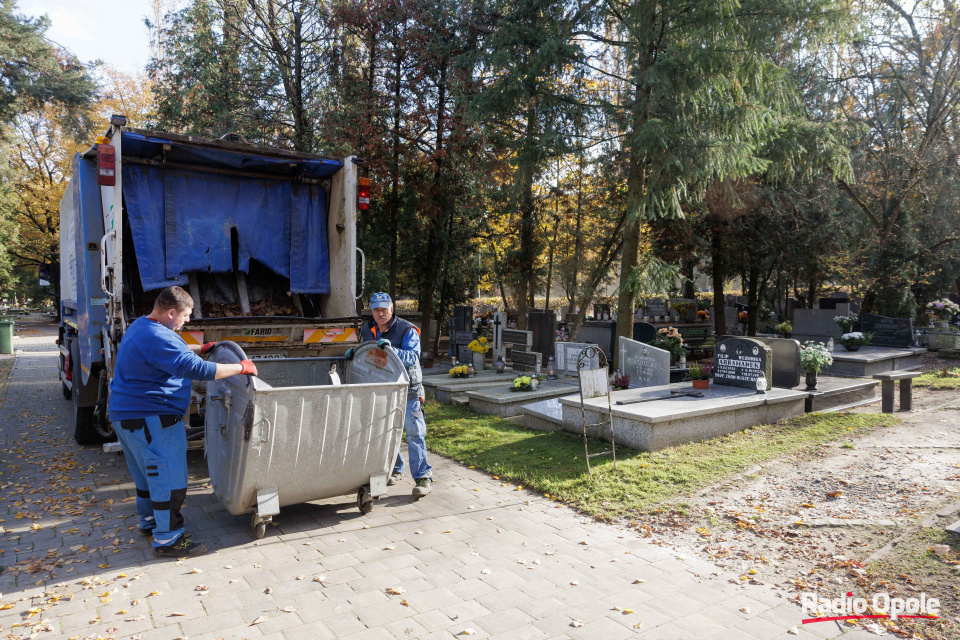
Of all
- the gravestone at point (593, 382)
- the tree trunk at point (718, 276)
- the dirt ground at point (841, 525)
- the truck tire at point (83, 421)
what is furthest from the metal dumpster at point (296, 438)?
the tree trunk at point (718, 276)

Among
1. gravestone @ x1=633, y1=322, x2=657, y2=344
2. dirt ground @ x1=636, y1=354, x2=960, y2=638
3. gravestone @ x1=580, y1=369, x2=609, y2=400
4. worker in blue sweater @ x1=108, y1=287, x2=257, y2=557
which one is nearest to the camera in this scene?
dirt ground @ x1=636, y1=354, x2=960, y2=638

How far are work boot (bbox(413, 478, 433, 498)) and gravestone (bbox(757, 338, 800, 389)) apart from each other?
681cm

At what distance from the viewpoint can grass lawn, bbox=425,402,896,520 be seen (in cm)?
579

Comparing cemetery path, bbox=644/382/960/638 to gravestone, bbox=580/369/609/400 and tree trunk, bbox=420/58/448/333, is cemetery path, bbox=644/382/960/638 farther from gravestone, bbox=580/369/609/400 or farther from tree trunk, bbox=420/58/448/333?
tree trunk, bbox=420/58/448/333

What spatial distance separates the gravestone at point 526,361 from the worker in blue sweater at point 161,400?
793cm

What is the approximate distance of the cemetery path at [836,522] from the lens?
4047 mm

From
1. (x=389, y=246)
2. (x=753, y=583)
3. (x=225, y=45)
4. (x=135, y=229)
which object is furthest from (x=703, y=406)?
(x=225, y=45)

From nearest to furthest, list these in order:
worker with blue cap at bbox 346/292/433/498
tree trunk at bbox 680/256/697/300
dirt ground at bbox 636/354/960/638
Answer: dirt ground at bbox 636/354/960/638
worker with blue cap at bbox 346/292/433/498
tree trunk at bbox 680/256/697/300

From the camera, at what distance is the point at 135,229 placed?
251 inches

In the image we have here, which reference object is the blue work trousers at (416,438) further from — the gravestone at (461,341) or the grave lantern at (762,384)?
the gravestone at (461,341)

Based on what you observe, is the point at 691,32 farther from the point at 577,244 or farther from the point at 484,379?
the point at 577,244

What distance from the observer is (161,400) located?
4246 mm

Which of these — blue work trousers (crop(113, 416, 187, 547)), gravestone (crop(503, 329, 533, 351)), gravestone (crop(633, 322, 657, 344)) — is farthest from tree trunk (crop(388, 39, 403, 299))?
blue work trousers (crop(113, 416, 187, 547))

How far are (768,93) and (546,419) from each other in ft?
22.4
